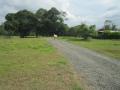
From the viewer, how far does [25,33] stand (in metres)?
109

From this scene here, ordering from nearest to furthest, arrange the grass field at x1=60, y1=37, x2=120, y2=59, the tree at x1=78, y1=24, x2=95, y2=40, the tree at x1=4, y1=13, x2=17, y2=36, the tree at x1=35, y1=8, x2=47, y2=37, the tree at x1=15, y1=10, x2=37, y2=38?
the grass field at x1=60, y1=37, x2=120, y2=59, the tree at x1=78, y1=24, x2=95, y2=40, the tree at x1=4, y1=13, x2=17, y2=36, the tree at x1=15, y1=10, x2=37, y2=38, the tree at x1=35, y1=8, x2=47, y2=37

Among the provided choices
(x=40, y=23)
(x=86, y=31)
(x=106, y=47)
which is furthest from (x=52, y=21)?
(x=106, y=47)

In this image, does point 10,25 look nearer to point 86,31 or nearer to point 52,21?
point 52,21

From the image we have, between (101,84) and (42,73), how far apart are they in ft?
11.5

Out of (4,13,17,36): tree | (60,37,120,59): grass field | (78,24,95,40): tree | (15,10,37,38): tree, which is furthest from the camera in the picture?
(15,10,37,38): tree

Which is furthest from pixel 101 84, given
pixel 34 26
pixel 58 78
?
pixel 34 26

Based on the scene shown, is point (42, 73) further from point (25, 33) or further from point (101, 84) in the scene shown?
point (25, 33)

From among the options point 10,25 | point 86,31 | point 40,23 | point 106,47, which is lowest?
point 106,47

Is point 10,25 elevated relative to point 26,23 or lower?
lower

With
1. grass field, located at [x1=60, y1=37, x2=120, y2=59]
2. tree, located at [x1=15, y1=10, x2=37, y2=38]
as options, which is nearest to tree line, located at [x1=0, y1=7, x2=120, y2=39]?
tree, located at [x1=15, y1=10, x2=37, y2=38]

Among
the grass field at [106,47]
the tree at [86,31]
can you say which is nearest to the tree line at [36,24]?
the tree at [86,31]

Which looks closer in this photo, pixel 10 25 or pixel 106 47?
pixel 106 47

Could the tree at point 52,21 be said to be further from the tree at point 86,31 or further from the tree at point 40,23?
the tree at point 86,31

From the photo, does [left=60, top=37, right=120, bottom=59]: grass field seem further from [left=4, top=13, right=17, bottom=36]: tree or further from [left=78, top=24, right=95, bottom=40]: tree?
[left=4, top=13, right=17, bottom=36]: tree
